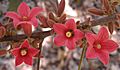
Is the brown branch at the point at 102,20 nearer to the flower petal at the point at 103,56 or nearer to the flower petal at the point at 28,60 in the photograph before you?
the flower petal at the point at 103,56

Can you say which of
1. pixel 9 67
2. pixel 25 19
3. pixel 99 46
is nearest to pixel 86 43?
pixel 99 46

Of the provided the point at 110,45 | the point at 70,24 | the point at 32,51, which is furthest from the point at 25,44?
the point at 110,45

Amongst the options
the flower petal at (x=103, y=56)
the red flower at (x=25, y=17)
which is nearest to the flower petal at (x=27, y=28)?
the red flower at (x=25, y=17)

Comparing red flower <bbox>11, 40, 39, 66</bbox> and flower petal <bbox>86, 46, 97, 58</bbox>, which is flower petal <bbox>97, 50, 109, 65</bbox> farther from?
red flower <bbox>11, 40, 39, 66</bbox>

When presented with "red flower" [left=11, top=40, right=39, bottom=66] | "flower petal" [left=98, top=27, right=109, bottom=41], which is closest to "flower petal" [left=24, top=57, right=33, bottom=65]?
"red flower" [left=11, top=40, right=39, bottom=66]

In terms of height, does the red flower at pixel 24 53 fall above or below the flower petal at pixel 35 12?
below

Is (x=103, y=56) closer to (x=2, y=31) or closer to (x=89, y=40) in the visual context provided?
(x=89, y=40)

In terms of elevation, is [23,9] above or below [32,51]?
above

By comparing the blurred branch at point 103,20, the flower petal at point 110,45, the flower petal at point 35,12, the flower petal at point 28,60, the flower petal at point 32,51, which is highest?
the flower petal at point 35,12
